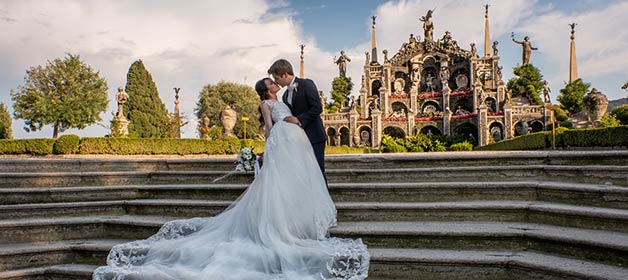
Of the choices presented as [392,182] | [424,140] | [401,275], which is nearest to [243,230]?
[401,275]

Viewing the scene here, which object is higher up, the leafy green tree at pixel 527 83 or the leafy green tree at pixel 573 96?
the leafy green tree at pixel 527 83

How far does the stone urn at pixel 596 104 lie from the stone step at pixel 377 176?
14333mm

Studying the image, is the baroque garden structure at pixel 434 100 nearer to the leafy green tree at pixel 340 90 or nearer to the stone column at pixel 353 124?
the stone column at pixel 353 124

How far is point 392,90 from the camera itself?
180 ft

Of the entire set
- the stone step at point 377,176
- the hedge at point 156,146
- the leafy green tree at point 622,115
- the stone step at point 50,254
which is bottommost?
the stone step at point 50,254

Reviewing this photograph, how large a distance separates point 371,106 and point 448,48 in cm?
1383

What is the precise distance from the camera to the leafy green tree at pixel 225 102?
5569 cm

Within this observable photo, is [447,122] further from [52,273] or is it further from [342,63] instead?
[52,273]

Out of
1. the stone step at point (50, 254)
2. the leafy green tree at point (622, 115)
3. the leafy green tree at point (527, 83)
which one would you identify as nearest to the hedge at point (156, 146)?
the stone step at point (50, 254)

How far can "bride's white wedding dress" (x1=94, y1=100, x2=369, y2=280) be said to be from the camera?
344 cm

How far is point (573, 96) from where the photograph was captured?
43.1 meters

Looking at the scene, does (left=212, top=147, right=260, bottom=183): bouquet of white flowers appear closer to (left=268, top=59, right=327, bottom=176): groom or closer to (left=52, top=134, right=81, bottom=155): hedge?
(left=268, top=59, right=327, bottom=176): groom

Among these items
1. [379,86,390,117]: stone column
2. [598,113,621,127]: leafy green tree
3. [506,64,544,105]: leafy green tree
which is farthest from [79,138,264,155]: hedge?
[506,64,544,105]: leafy green tree

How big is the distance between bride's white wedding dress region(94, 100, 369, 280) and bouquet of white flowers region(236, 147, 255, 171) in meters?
0.76
